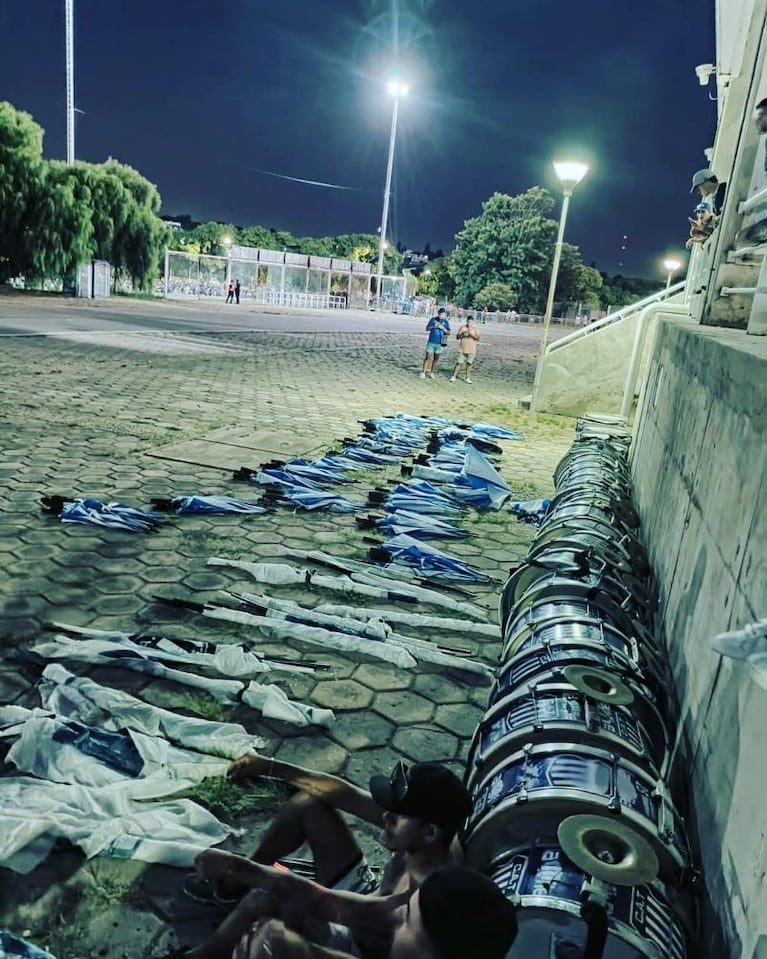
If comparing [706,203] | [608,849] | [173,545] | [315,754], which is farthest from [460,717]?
[706,203]

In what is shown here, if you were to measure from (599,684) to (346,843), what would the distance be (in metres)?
1.11

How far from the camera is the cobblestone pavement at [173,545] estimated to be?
2467 millimetres

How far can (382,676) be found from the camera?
4.06 meters

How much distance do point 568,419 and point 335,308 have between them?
45966 millimetres

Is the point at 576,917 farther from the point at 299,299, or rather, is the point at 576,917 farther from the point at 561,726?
the point at 299,299

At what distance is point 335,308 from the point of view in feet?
186

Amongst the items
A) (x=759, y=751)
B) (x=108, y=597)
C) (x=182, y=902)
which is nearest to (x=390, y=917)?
(x=182, y=902)

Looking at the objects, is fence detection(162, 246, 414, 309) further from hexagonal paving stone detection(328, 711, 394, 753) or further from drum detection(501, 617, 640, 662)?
drum detection(501, 617, 640, 662)

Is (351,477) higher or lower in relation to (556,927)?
lower

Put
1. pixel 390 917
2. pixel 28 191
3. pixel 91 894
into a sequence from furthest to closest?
pixel 28 191 → pixel 91 894 → pixel 390 917

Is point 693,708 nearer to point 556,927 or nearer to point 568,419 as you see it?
point 556,927

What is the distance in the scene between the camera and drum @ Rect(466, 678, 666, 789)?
2.13 meters

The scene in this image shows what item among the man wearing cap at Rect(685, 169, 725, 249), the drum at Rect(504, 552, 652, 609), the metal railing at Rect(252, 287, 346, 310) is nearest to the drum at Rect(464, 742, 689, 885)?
the drum at Rect(504, 552, 652, 609)

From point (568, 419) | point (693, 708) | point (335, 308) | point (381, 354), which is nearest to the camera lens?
point (693, 708)
